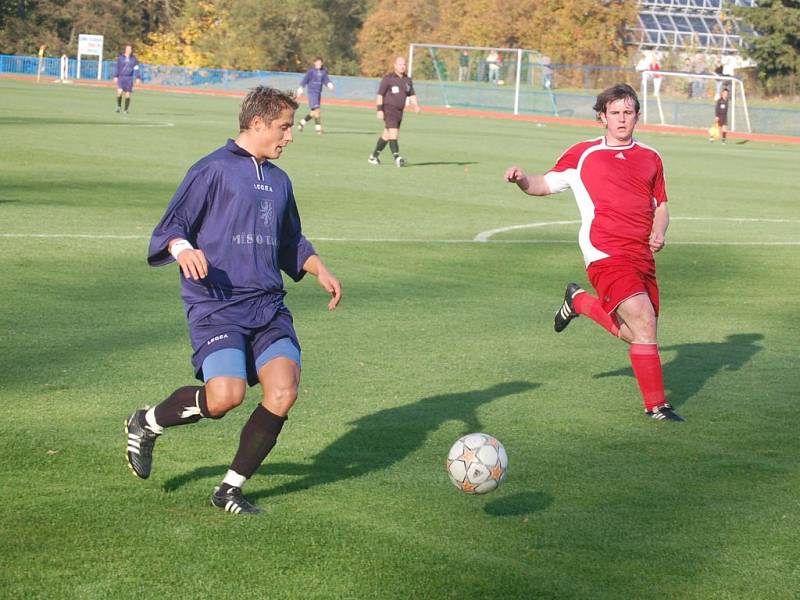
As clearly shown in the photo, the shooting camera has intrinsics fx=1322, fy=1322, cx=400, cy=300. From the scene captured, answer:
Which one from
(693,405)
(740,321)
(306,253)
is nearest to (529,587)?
(306,253)

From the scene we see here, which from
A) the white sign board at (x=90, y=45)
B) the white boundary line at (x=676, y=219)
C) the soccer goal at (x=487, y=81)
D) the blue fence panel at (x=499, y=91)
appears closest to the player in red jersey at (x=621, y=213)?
the white boundary line at (x=676, y=219)

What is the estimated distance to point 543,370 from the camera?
28.8 feet

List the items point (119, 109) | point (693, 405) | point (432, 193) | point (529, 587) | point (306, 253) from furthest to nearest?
point (119, 109)
point (432, 193)
point (693, 405)
point (306, 253)
point (529, 587)

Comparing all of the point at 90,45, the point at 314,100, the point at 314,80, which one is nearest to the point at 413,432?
the point at 314,100

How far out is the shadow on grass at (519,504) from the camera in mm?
5699

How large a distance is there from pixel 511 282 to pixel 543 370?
153 inches

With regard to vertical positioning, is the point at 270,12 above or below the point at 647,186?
above

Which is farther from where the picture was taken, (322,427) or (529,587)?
(322,427)

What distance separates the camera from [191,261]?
535cm

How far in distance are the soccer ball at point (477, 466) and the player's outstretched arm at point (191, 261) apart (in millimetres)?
1363

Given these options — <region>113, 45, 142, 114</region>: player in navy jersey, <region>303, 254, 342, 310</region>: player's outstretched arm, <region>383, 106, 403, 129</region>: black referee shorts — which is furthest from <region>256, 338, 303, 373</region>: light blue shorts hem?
<region>113, 45, 142, 114</region>: player in navy jersey

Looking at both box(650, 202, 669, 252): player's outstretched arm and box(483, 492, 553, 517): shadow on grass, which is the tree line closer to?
box(650, 202, 669, 252): player's outstretched arm

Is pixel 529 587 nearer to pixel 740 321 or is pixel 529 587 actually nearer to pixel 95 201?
pixel 740 321

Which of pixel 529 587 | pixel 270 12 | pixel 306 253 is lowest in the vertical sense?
pixel 529 587
